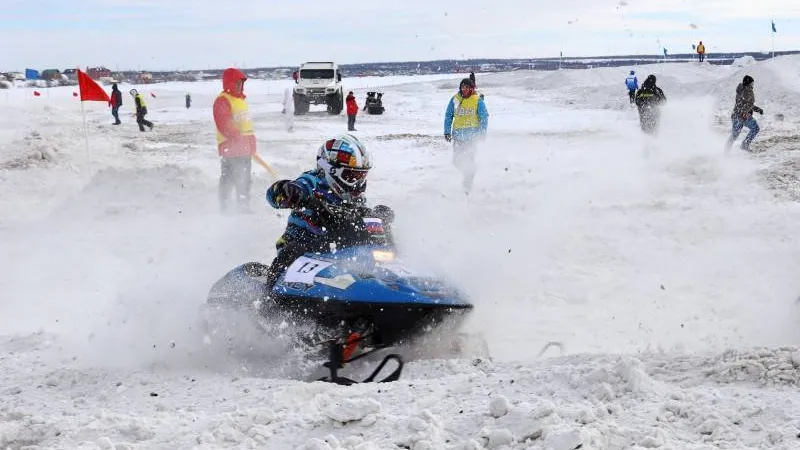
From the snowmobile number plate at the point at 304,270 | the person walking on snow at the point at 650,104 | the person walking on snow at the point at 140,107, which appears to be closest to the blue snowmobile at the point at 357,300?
the snowmobile number plate at the point at 304,270

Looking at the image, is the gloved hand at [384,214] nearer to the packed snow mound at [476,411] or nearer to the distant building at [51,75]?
the packed snow mound at [476,411]

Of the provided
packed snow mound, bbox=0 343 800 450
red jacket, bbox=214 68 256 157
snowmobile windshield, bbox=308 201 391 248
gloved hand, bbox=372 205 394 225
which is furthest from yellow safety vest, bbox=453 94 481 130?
packed snow mound, bbox=0 343 800 450

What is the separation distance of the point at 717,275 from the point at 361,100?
125ft

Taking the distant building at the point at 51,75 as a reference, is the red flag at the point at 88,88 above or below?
below

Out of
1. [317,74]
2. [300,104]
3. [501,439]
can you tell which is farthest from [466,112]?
[317,74]

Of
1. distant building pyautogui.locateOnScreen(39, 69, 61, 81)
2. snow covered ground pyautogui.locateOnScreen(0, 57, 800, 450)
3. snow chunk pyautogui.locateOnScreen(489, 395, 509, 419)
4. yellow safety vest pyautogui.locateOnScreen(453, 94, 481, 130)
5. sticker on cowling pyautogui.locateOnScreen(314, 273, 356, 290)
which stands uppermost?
distant building pyautogui.locateOnScreen(39, 69, 61, 81)

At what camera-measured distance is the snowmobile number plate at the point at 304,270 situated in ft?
16.6

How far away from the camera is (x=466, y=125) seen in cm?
1230

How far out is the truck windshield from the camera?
1384 inches

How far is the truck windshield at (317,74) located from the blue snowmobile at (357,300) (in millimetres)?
30756

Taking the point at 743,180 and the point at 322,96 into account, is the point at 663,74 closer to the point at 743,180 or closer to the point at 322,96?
the point at 322,96

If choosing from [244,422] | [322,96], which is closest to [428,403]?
[244,422]

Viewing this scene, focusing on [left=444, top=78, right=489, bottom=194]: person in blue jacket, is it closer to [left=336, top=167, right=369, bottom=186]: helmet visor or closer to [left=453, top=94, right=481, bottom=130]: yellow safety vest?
[left=453, top=94, right=481, bottom=130]: yellow safety vest

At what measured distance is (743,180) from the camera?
13.2 m
